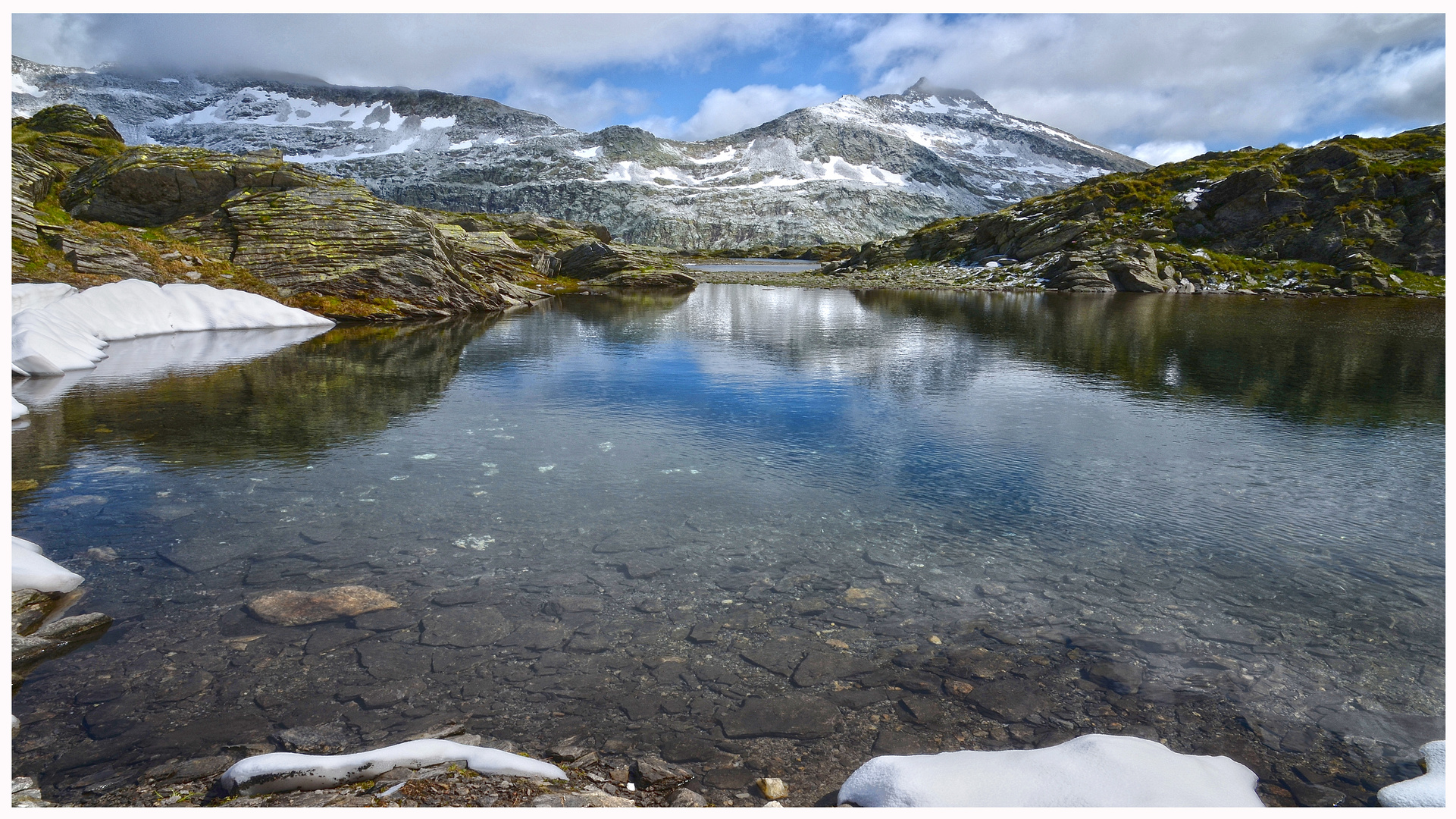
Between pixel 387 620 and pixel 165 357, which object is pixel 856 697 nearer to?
pixel 387 620

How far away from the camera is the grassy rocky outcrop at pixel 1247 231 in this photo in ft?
297

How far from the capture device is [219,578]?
1113 centimetres

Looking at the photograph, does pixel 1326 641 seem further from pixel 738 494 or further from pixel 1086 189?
pixel 1086 189

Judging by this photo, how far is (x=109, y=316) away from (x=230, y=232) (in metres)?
18.1

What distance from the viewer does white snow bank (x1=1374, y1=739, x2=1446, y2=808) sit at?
6.78 meters

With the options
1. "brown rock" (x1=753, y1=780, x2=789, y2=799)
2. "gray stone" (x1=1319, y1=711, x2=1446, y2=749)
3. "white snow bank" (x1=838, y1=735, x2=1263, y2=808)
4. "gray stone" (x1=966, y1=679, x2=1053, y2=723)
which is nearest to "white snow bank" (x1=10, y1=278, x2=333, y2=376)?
"brown rock" (x1=753, y1=780, x2=789, y2=799)

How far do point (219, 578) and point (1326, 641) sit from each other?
1601cm

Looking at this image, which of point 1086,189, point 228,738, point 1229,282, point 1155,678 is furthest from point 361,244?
point 1086,189

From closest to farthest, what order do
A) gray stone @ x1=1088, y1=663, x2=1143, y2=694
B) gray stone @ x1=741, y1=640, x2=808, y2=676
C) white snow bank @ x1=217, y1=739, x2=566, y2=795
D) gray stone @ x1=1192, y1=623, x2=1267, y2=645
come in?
white snow bank @ x1=217, y1=739, x2=566, y2=795 < gray stone @ x1=1088, y1=663, x2=1143, y2=694 < gray stone @ x1=741, y1=640, x2=808, y2=676 < gray stone @ x1=1192, y1=623, x2=1267, y2=645

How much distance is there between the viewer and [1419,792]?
687cm

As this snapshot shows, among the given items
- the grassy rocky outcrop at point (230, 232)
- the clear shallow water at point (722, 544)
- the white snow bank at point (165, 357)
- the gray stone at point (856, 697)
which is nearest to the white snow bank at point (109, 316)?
the white snow bank at point (165, 357)

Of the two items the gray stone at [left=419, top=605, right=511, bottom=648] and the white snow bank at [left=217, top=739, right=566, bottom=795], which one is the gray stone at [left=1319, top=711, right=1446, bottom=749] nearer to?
the white snow bank at [left=217, top=739, right=566, bottom=795]

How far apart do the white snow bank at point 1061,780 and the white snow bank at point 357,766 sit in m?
3.15

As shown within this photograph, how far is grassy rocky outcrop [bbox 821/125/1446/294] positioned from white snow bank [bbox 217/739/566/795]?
97.8 m
